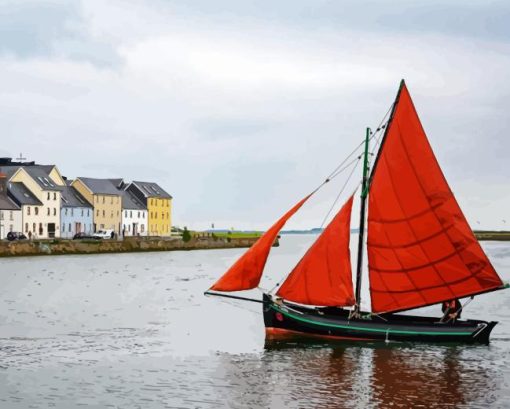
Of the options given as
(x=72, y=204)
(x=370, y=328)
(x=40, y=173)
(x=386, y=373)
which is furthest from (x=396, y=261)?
(x=72, y=204)

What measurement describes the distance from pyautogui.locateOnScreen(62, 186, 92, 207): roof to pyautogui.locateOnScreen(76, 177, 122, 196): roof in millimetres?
2614

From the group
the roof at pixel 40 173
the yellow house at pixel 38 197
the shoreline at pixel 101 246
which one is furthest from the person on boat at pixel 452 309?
the roof at pixel 40 173

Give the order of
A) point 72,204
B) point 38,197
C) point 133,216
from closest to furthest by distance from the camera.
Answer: point 38,197 → point 72,204 → point 133,216

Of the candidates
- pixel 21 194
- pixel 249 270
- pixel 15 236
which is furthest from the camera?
pixel 21 194

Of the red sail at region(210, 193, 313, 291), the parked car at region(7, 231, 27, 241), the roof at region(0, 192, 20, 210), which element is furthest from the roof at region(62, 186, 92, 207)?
the red sail at region(210, 193, 313, 291)

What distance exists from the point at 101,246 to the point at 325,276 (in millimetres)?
99511

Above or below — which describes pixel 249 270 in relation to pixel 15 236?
below

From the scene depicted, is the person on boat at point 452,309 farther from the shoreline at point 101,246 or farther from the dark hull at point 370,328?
the shoreline at point 101,246

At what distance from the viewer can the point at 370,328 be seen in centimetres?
3859

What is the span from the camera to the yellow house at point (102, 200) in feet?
560

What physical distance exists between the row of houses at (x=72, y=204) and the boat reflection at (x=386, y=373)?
105 meters

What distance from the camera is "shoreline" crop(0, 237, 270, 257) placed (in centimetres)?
11853

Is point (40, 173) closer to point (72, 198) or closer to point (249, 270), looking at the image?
point (72, 198)

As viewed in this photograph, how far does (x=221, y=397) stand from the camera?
92.6 feet
